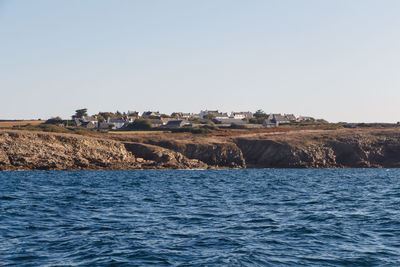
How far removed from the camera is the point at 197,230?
83.0 ft

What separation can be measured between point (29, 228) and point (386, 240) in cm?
1776

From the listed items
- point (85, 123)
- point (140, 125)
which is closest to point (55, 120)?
point (85, 123)

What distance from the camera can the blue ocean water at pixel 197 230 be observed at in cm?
1962

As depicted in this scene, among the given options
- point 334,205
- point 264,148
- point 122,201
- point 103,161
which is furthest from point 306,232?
point 264,148

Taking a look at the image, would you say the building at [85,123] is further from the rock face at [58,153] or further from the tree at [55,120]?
the rock face at [58,153]

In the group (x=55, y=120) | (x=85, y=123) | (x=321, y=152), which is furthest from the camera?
(x=55, y=120)

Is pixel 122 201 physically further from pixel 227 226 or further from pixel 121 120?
pixel 121 120

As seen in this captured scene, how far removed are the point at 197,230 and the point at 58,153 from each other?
72.2 m

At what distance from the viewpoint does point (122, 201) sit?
122 feet

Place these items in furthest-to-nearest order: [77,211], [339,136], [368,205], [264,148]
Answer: [339,136]
[264,148]
[368,205]
[77,211]

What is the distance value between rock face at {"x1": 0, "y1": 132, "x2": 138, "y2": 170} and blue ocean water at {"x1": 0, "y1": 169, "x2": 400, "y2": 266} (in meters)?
49.1

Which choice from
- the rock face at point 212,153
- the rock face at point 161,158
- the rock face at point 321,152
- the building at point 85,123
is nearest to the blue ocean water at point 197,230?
the rock face at point 161,158

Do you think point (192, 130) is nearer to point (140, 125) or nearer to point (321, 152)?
point (140, 125)

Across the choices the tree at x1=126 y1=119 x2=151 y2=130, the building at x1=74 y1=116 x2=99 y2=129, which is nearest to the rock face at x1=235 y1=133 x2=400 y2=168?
the tree at x1=126 y1=119 x2=151 y2=130
